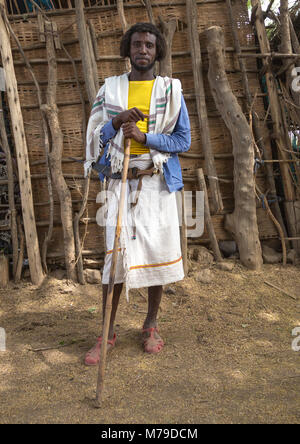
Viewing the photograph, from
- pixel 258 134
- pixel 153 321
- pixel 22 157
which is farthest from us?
pixel 258 134

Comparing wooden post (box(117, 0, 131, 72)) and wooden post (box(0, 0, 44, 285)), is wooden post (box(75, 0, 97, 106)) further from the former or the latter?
wooden post (box(0, 0, 44, 285))

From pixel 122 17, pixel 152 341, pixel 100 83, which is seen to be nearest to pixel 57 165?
pixel 100 83

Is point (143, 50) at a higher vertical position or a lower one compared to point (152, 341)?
higher

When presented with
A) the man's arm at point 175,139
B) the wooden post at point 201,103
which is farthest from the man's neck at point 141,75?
the wooden post at point 201,103

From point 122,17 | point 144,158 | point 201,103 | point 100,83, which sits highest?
point 122,17

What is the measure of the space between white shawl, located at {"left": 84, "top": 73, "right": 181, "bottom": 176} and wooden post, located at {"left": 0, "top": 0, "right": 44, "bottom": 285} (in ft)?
5.12

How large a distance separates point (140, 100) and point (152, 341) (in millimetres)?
1526

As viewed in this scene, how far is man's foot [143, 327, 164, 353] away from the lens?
2.41m

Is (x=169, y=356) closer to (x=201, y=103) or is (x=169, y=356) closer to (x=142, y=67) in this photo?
(x=142, y=67)

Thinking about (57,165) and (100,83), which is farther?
(100,83)

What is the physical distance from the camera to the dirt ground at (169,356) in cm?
174

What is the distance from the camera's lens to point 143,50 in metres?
2.25

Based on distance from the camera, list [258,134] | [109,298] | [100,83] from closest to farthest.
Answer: [109,298] → [100,83] → [258,134]

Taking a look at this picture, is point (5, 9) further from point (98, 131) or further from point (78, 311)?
point (78, 311)
